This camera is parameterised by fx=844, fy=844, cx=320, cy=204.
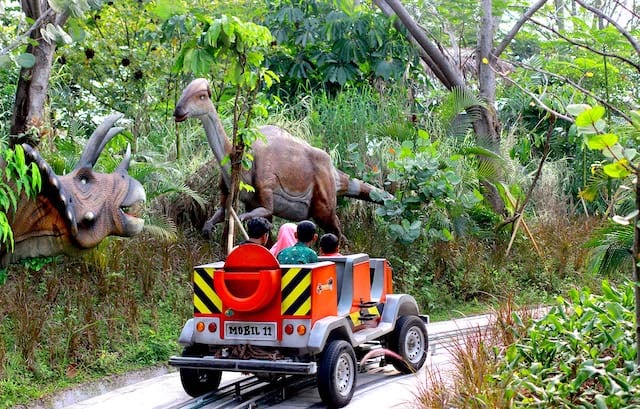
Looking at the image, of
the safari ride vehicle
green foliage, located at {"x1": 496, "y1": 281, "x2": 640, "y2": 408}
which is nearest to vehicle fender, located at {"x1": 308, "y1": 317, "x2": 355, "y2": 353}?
the safari ride vehicle

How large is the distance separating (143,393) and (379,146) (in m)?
7.21

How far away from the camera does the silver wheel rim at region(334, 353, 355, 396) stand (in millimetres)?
6440

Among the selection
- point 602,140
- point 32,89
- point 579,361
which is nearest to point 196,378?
point 579,361

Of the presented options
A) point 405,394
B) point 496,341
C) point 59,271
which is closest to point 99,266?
point 59,271

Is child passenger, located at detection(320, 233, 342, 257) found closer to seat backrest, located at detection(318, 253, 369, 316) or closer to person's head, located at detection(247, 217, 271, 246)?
seat backrest, located at detection(318, 253, 369, 316)

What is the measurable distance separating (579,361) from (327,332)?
1901mm

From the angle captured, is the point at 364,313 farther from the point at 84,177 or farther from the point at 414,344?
the point at 84,177

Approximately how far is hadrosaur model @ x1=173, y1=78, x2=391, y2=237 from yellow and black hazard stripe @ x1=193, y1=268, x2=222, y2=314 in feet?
9.75

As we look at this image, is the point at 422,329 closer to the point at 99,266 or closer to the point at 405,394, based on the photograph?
the point at 405,394

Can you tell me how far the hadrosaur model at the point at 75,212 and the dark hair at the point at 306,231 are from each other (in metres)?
1.46

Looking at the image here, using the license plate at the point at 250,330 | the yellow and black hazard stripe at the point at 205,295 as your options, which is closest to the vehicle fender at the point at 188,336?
the yellow and black hazard stripe at the point at 205,295

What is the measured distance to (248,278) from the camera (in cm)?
638

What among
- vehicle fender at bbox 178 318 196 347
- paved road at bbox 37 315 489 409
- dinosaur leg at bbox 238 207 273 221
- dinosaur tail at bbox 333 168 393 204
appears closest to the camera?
paved road at bbox 37 315 489 409

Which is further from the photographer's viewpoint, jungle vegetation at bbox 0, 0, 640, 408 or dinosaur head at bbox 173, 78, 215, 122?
dinosaur head at bbox 173, 78, 215, 122
